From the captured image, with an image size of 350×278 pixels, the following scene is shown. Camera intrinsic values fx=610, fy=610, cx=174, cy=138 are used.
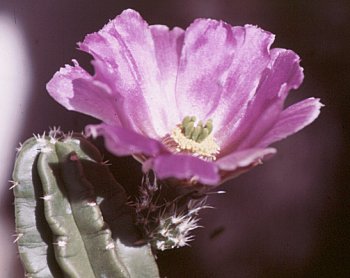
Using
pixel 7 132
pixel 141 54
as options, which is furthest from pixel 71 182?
pixel 7 132

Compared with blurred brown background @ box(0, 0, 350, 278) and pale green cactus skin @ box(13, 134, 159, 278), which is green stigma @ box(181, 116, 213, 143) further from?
blurred brown background @ box(0, 0, 350, 278)

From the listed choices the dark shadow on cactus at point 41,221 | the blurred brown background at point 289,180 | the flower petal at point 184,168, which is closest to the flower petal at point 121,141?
the flower petal at point 184,168

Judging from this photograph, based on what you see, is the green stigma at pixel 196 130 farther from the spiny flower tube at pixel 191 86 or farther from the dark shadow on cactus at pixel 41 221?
the dark shadow on cactus at pixel 41 221

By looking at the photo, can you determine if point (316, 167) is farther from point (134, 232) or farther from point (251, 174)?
point (134, 232)

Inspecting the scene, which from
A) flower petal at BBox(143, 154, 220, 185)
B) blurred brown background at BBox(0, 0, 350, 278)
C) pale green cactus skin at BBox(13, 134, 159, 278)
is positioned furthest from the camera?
blurred brown background at BBox(0, 0, 350, 278)

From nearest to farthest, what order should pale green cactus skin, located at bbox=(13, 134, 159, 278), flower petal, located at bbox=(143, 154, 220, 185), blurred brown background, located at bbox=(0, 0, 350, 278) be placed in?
flower petal, located at bbox=(143, 154, 220, 185) < pale green cactus skin, located at bbox=(13, 134, 159, 278) < blurred brown background, located at bbox=(0, 0, 350, 278)

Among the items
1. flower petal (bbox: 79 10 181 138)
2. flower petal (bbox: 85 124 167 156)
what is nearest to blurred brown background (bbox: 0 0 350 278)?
flower petal (bbox: 79 10 181 138)

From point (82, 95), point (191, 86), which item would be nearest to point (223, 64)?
point (191, 86)
